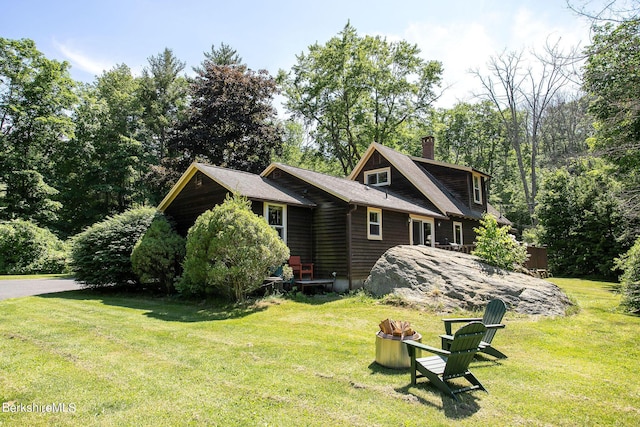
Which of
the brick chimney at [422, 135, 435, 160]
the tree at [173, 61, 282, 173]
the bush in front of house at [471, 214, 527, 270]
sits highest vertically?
the tree at [173, 61, 282, 173]

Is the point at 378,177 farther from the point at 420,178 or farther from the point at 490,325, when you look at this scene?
the point at 490,325

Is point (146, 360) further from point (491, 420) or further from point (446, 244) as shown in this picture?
point (446, 244)

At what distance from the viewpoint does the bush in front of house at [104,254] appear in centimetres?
1358

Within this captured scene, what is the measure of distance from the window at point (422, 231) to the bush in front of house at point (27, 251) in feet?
65.5

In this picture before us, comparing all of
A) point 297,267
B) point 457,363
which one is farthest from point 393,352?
point 297,267

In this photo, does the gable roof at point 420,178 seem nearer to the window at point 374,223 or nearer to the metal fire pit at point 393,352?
the window at point 374,223

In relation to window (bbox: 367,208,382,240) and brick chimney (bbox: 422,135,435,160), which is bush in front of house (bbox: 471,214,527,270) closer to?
window (bbox: 367,208,382,240)

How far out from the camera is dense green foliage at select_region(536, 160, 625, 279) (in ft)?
72.7

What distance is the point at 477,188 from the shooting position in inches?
929

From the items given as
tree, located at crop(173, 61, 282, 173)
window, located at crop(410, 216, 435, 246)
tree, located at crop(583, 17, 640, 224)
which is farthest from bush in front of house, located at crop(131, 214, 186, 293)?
tree, located at crop(173, 61, 282, 173)

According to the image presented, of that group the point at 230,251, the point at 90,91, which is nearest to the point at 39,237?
the point at 90,91

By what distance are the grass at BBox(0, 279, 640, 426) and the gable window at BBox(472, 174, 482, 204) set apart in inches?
579

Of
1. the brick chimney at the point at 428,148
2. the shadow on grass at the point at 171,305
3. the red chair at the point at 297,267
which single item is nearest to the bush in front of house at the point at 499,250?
the red chair at the point at 297,267

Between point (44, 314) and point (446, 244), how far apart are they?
1635 centimetres
